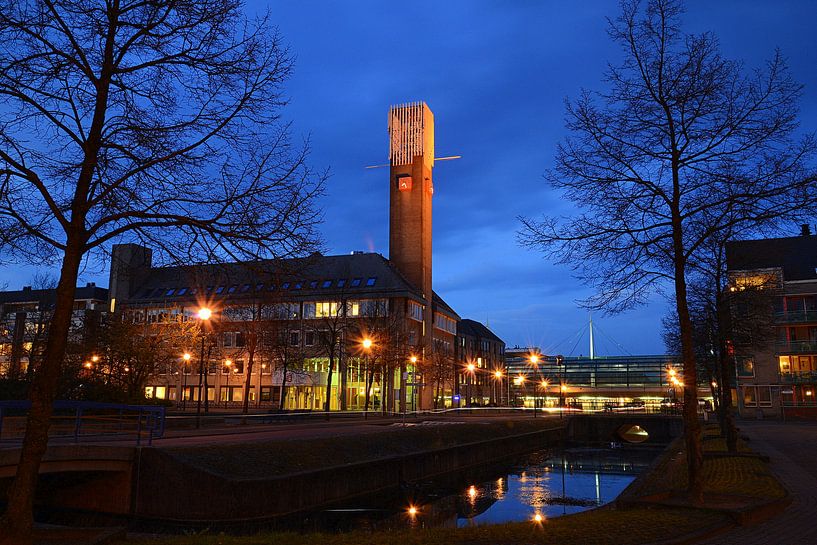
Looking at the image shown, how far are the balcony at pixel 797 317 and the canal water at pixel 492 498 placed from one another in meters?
34.0

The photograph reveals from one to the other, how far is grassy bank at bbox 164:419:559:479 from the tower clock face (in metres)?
47.5

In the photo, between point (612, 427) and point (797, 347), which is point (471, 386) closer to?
point (612, 427)

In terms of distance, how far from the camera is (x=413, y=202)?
80562mm

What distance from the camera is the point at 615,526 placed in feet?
36.0

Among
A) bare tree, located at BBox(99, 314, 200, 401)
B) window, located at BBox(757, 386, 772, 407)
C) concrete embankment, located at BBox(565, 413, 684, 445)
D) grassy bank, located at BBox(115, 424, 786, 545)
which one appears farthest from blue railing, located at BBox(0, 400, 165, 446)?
window, located at BBox(757, 386, 772, 407)

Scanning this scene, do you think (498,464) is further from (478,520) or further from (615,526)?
(615,526)

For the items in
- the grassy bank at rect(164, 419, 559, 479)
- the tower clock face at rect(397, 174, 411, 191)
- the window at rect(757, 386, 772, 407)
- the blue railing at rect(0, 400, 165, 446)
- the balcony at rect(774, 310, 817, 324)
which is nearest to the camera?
the blue railing at rect(0, 400, 165, 446)

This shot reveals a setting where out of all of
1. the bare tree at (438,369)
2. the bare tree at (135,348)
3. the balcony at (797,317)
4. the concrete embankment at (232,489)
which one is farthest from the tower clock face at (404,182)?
the concrete embankment at (232,489)

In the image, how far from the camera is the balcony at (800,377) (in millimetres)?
61062

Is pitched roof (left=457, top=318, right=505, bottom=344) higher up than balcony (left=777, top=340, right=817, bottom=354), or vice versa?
pitched roof (left=457, top=318, right=505, bottom=344)

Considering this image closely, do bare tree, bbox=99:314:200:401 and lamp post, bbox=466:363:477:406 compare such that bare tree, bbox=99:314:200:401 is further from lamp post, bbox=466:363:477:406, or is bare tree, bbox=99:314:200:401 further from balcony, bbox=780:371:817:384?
lamp post, bbox=466:363:477:406

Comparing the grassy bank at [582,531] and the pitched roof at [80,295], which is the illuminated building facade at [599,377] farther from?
the grassy bank at [582,531]

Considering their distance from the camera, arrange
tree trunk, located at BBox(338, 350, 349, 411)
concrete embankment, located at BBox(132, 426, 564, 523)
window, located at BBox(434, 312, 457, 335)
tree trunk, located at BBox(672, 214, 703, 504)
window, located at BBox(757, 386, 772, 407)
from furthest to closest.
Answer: window, located at BBox(434, 312, 457, 335), tree trunk, located at BBox(338, 350, 349, 411), window, located at BBox(757, 386, 772, 407), concrete embankment, located at BBox(132, 426, 564, 523), tree trunk, located at BBox(672, 214, 703, 504)

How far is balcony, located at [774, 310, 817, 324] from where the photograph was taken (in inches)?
2452
